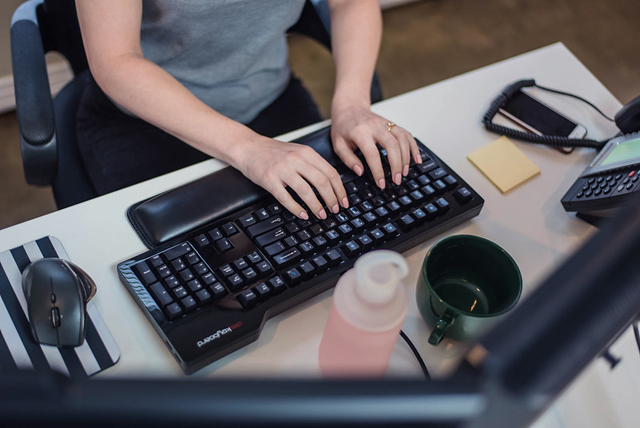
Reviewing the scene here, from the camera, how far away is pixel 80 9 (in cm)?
77

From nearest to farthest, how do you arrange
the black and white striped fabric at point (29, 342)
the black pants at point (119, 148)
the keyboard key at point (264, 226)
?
the black and white striped fabric at point (29, 342)
the keyboard key at point (264, 226)
the black pants at point (119, 148)

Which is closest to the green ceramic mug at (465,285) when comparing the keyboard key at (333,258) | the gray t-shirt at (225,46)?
the keyboard key at (333,258)

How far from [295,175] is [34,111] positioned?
42 cm

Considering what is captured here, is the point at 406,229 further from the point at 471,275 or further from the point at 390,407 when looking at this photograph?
the point at 390,407

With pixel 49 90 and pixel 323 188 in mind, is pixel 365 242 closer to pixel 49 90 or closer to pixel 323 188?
pixel 323 188

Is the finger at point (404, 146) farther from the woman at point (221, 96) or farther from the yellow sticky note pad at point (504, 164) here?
the yellow sticky note pad at point (504, 164)

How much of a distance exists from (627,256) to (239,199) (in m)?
0.51

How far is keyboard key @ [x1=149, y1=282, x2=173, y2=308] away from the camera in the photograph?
23.7 inches

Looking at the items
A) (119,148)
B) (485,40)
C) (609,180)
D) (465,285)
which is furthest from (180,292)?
(485,40)

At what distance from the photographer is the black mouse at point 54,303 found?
1.87ft

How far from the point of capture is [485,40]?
2.17 meters

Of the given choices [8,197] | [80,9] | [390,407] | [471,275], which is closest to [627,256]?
[390,407]

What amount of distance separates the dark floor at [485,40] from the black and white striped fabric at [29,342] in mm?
1329

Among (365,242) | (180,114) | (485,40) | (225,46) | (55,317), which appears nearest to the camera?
(55,317)
